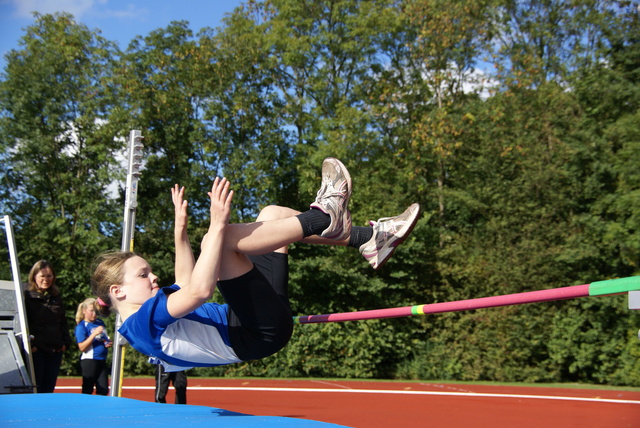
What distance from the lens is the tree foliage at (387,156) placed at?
13.0m

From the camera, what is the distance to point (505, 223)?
13742mm

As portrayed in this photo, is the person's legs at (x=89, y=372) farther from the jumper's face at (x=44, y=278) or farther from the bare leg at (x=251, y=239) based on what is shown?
the bare leg at (x=251, y=239)

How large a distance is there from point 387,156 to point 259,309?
14.2 metres

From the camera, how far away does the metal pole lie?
588 centimetres

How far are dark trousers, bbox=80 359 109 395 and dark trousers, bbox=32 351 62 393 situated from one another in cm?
49

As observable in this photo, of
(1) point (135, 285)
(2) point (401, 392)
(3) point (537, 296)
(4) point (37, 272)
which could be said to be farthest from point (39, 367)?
(2) point (401, 392)

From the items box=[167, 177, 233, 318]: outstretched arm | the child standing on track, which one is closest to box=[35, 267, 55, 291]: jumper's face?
the child standing on track

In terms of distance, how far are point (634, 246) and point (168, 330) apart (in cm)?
1089

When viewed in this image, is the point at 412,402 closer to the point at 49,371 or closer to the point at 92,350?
the point at 92,350

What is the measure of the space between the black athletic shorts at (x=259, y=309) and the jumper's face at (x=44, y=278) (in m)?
2.99

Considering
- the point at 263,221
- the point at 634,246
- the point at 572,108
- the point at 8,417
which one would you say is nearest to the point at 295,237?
the point at 263,221

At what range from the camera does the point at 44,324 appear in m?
5.63

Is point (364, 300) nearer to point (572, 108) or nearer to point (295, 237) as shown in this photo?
point (572, 108)

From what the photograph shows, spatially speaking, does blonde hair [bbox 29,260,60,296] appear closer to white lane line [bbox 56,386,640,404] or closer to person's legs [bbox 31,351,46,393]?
person's legs [bbox 31,351,46,393]
